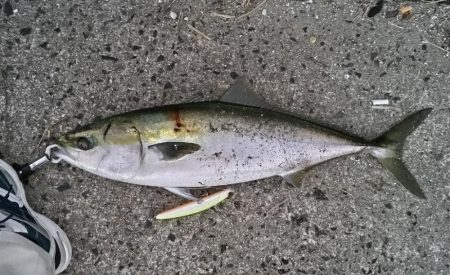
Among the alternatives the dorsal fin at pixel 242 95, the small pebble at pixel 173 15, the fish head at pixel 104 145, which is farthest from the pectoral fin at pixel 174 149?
the small pebble at pixel 173 15

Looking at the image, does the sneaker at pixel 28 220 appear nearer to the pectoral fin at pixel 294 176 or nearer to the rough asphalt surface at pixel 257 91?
the rough asphalt surface at pixel 257 91

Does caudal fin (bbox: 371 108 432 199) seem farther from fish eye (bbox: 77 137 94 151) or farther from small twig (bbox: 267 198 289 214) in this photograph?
fish eye (bbox: 77 137 94 151)

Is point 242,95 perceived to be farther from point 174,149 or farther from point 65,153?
point 65,153

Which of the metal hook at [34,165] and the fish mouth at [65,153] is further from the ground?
the fish mouth at [65,153]

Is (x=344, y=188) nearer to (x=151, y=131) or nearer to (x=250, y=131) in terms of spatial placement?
(x=250, y=131)

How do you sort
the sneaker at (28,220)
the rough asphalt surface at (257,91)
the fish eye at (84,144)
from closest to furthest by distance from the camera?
the fish eye at (84,144) → the sneaker at (28,220) → the rough asphalt surface at (257,91)

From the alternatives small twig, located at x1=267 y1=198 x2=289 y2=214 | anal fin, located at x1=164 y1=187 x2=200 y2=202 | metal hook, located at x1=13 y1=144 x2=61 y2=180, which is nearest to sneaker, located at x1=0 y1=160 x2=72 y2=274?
metal hook, located at x1=13 y1=144 x2=61 y2=180

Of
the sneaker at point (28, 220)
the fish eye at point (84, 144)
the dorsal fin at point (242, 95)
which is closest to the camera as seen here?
the fish eye at point (84, 144)

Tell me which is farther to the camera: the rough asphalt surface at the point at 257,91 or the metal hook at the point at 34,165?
the rough asphalt surface at the point at 257,91
